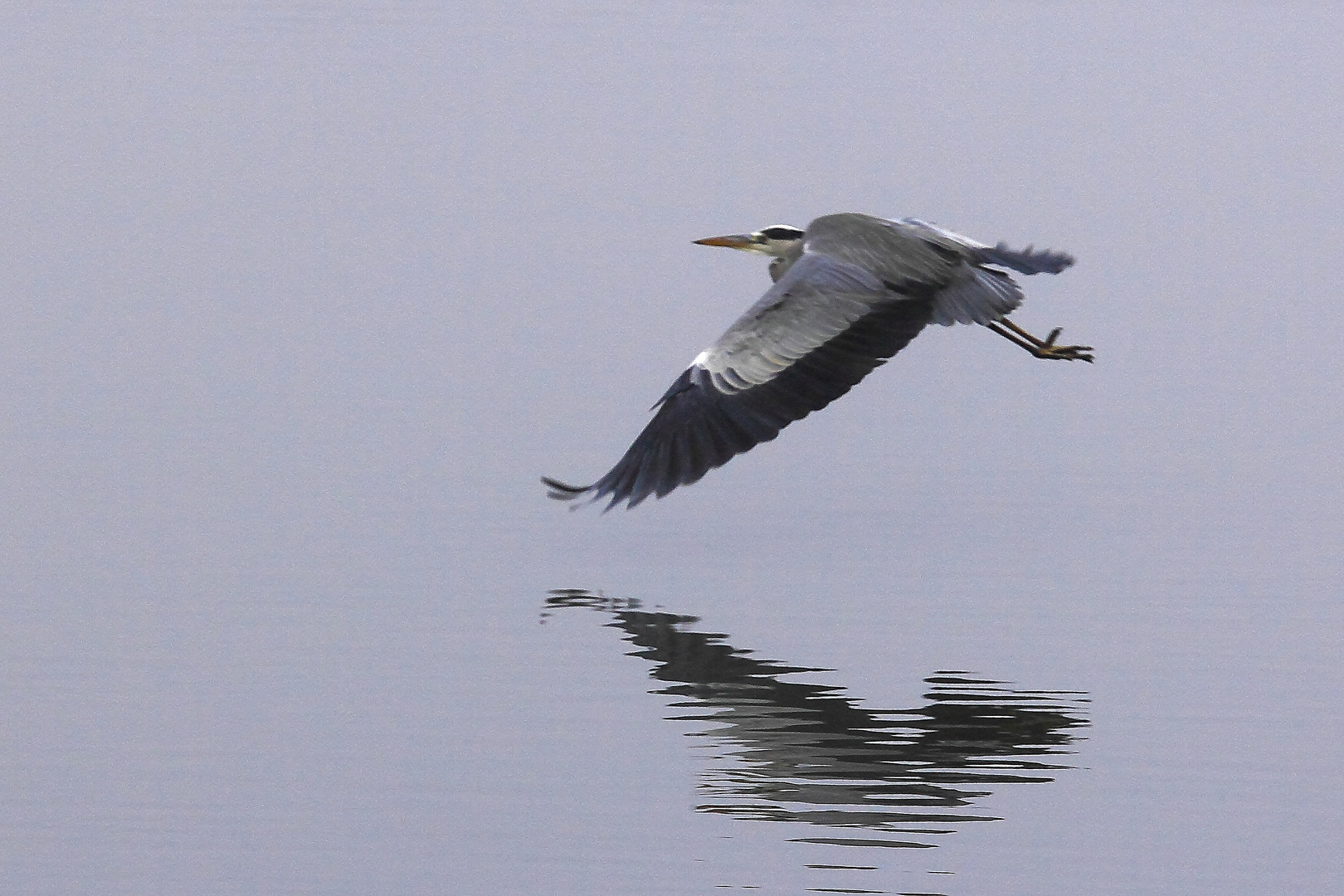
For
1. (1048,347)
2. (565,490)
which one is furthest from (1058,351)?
(565,490)

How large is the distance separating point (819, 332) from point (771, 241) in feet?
6.66

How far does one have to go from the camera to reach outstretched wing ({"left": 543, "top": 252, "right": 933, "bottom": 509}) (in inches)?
321

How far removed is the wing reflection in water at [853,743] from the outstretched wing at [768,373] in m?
0.87

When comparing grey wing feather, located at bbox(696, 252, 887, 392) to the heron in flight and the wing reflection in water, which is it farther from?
the wing reflection in water

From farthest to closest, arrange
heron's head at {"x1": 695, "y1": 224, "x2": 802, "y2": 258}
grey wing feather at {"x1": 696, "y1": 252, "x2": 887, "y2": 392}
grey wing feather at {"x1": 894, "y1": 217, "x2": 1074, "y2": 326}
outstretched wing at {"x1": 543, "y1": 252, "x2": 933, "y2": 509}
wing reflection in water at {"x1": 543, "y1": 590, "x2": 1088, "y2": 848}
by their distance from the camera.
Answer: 1. heron's head at {"x1": 695, "y1": 224, "x2": 802, "y2": 258}
2. grey wing feather at {"x1": 894, "y1": 217, "x2": 1074, "y2": 326}
3. grey wing feather at {"x1": 696, "y1": 252, "x2": 887, "y2": 392}
4. outstretched wing at {"x1": 543, "y1": 252, "x2": 933, "y2": 509}
5. wing reflection in water at {"x1": 543, "y1": 590, "x2": 1088, "y2": 848}

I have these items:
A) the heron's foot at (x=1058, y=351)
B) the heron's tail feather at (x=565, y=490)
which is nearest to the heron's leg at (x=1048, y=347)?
the heron's foot at (x=1058, y=351)

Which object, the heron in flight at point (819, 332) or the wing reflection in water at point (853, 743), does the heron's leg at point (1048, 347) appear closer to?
the heron in flight at point (819, 332)

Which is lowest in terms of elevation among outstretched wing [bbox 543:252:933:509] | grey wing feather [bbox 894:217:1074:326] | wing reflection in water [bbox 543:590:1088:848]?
wing reflection in water [bbox 543:590:1088:848]

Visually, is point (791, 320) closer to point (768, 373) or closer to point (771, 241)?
point (768, 373)

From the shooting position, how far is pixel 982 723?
664cm

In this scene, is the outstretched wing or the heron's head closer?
the outstretched wing

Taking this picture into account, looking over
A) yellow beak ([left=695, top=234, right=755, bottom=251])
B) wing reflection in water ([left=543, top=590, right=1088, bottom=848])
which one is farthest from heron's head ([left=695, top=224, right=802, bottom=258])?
wing reflection in water ([left=543, top=590, right=1088, bottom=848])

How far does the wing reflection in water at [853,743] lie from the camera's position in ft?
19.2

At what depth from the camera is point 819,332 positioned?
8.69 metres
